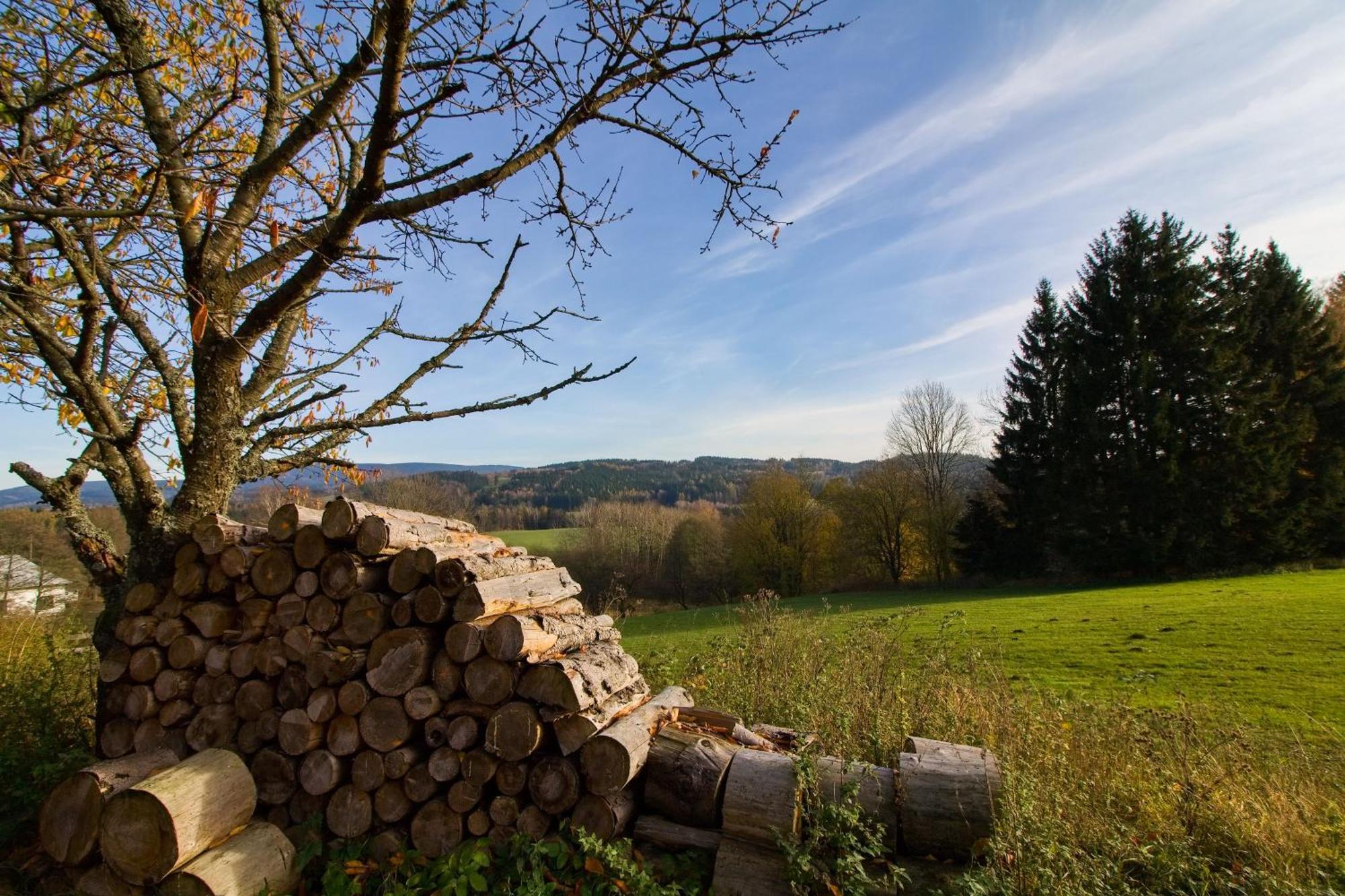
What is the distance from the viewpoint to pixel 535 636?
355 centimetres

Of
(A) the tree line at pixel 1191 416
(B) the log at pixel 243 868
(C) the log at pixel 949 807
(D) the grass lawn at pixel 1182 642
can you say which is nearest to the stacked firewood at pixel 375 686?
(B) the log at pixel 243 868

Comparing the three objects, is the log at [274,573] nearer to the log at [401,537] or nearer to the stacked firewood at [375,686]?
the stacked firewood at [375,686]

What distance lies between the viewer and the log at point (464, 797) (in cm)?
340

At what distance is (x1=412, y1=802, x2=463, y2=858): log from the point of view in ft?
11.1

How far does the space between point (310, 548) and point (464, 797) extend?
1.68 m

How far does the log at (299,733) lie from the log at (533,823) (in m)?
1.25

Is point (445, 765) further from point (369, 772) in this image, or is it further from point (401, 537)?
point (401, 537)

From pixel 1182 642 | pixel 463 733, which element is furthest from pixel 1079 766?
pixel 1182 642

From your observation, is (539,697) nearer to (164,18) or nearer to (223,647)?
(223,647)

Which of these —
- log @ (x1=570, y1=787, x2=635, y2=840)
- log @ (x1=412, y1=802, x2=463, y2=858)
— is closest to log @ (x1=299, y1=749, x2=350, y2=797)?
log @ (x1=412, y1=802, x2=463, y2=858)

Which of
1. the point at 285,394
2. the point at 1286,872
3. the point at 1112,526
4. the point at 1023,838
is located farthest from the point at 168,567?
the point at 1112,526

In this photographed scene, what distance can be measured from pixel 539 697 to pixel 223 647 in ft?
6.69

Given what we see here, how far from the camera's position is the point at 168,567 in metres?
4.06

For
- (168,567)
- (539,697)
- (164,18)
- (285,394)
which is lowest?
(539,697)
